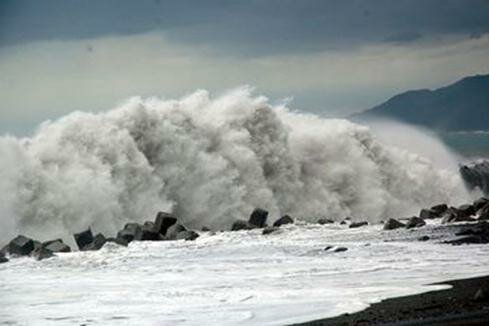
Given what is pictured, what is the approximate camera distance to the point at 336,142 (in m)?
30.8

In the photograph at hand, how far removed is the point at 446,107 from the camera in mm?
56312

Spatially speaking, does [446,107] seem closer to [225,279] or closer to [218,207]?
[218,207]

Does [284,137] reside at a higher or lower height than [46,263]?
higher

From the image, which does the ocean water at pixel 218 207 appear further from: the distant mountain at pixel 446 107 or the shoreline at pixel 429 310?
the distant mountain at pixel 446 107

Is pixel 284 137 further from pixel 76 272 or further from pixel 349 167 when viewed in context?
pixel 76 272

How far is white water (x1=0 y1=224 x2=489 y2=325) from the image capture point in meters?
9.55

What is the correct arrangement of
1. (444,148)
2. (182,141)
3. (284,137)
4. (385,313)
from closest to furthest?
(385,313), (182,141), (284,137), (444,148)

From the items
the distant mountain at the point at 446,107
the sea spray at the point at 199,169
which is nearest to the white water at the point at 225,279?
the sea spray at the point at 199,169

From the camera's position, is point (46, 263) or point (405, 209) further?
point (405, 209)

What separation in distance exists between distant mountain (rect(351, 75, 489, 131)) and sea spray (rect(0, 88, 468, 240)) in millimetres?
7940

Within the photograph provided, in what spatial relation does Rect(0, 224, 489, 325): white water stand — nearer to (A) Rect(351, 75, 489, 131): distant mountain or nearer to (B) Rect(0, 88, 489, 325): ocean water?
(B) Rect(0, 88, 489, 325): ocean water

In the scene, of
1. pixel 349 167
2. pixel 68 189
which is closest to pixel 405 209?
pixel 349 167

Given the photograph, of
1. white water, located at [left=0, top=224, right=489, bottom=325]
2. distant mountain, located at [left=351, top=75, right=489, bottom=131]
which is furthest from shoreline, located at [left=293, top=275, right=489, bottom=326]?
distant mountain, located at [left=351, top=75, right=489, bottom=131]

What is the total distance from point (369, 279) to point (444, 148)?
2920cm
